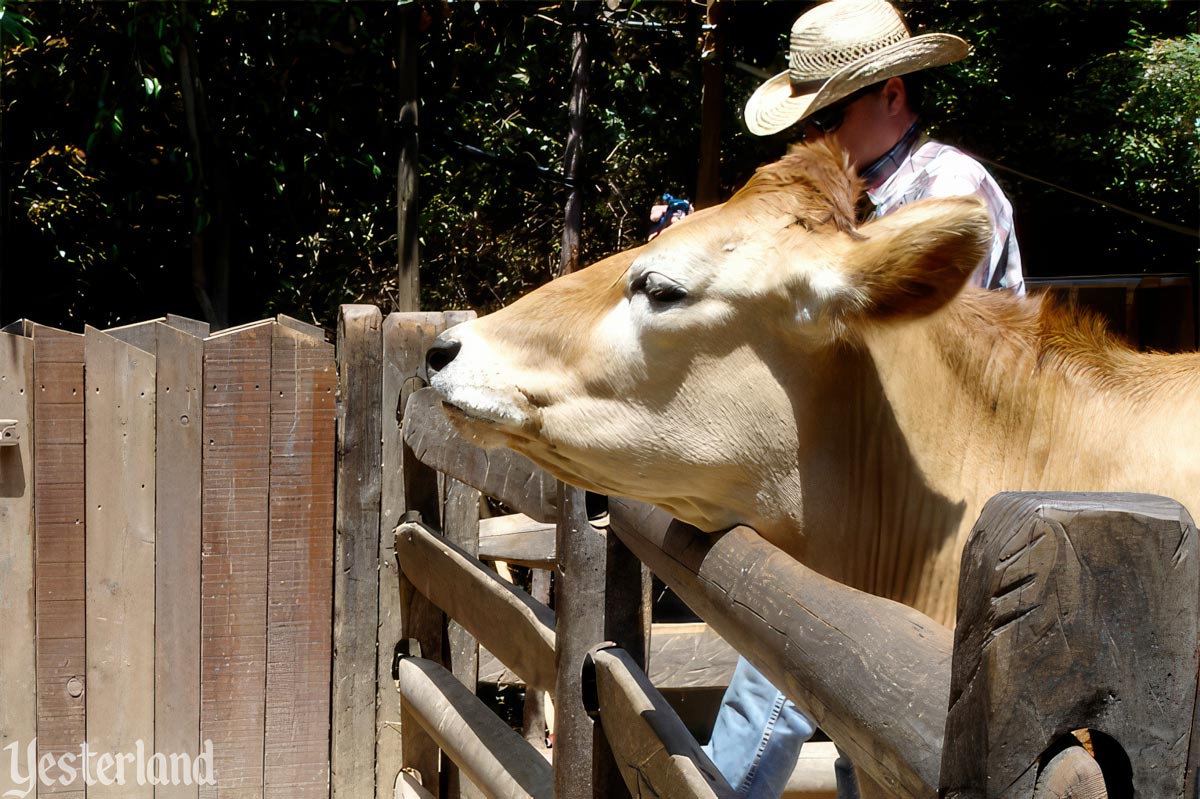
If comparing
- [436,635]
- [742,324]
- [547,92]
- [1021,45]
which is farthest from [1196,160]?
[742,324]

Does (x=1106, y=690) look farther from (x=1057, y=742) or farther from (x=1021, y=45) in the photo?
(x=1021, y=45)

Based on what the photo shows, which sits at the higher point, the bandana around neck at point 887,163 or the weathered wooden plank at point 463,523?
the bandana around neck at point 887,163

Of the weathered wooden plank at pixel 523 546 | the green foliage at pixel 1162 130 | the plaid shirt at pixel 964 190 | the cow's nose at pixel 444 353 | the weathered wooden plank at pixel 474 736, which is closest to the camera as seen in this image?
the cow's nose at pixel 444 353

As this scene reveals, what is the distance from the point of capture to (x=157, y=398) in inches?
157

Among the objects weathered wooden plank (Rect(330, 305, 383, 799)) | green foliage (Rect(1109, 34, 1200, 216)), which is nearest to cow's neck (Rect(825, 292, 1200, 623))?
weathered wooden plank (Rect(330, 305, 383, 799))

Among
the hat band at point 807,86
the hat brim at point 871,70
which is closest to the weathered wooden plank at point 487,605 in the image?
the hat brim at point 871,70

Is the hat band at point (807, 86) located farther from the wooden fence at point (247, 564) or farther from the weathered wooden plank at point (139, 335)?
the weathered wooden plank at point (139, 335)

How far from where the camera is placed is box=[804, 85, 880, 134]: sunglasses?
9.18ft

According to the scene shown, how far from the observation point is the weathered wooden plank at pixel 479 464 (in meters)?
2.80

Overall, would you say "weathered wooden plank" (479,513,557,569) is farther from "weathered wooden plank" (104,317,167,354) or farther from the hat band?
the hat band

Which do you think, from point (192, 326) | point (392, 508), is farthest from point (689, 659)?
point (192, 326)

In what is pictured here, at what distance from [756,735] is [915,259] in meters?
1.32

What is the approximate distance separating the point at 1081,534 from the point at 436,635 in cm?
326

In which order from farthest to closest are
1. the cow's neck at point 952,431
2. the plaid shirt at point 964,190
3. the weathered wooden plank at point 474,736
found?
the weathered wooden plank at point 474,736
the plaid shirt at point 964,190
the cow's neck at point 952,431
